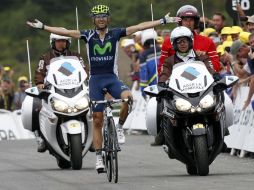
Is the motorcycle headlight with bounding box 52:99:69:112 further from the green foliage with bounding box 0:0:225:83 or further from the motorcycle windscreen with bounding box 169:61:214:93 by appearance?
the green foliage with bounding box 0:0:225:83

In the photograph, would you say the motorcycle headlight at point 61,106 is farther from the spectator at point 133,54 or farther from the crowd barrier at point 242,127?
the spectator at point 133,54

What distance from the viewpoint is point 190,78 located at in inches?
666

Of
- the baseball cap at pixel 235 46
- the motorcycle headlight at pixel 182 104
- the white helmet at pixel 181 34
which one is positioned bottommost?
the motorcycle headlight at pixel 182 104

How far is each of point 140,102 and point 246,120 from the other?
31.7ft

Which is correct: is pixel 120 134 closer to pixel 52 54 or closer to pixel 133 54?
pixel 52 54

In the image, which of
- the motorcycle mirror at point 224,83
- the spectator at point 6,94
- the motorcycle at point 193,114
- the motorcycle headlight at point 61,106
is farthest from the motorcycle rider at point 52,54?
the spectator at point 6,94

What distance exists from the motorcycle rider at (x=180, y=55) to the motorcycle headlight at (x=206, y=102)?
1.75ft

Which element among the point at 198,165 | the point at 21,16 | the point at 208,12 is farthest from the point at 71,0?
the point at 198,165

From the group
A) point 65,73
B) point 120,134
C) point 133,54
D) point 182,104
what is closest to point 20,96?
point 133,54

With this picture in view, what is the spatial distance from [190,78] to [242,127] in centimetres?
476

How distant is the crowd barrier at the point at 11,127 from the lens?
3072 cm

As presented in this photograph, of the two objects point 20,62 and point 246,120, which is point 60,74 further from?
point 20,62

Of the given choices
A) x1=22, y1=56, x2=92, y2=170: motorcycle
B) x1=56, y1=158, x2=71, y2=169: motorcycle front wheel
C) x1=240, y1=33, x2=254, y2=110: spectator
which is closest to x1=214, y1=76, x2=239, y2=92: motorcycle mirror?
x1=22, y1=56, x2=92, y2=170: motorcycle

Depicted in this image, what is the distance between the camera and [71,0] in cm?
5172
